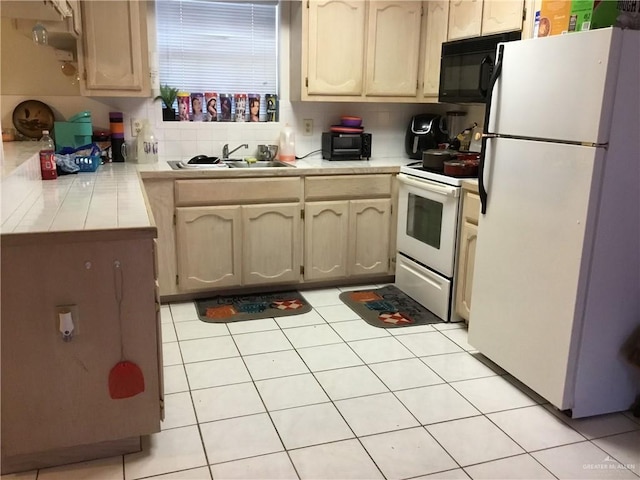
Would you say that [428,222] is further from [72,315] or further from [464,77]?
[72,315]

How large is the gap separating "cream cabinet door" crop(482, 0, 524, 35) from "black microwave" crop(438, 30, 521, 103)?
62 millimetres

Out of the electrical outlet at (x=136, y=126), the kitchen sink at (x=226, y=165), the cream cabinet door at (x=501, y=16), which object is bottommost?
the kitchen sink at (x=226, y=165)

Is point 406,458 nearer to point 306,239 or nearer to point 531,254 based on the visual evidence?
point 531,254

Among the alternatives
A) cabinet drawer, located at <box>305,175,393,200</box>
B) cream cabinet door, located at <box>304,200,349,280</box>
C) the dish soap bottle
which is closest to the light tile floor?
cream cabinet door, located at <box>304,200,349,280</box>

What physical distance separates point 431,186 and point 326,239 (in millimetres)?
832

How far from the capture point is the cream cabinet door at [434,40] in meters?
3.61

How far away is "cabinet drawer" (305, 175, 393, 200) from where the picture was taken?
142 inches

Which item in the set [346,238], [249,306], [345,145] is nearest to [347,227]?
[346,238]

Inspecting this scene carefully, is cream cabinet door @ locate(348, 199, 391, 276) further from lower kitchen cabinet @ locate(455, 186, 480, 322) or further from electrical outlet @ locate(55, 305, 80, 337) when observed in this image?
electrical outlet @ locate(55, 305, 80, 337)

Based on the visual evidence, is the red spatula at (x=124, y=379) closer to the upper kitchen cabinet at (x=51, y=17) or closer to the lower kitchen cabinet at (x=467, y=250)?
the upper kitchen cabinet at (x=51, y=17)

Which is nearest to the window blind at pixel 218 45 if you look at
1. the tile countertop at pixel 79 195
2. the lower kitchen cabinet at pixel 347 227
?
the tile countertop at pixel 79 195

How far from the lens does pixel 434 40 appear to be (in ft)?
12.2

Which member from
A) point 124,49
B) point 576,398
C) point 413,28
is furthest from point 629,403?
point 124,49

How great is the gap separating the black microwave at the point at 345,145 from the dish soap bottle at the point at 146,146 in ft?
3.86
